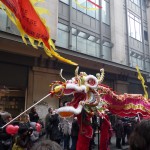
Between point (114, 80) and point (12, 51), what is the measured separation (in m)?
9.28

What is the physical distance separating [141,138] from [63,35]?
15.0 meters

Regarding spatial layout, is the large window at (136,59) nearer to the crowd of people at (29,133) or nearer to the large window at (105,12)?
the large window at (105,12)

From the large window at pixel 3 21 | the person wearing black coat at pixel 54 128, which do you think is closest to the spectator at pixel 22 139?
the person wearing black coat at pixel 54 128

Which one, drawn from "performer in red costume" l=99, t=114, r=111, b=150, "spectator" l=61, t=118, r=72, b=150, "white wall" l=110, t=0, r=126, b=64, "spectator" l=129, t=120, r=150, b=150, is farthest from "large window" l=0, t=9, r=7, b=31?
"spectator" l=129, t=120, r=150, b=150

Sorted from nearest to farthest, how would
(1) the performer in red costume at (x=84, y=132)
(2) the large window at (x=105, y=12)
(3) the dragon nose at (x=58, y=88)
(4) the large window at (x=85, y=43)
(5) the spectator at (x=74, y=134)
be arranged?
(3) the dragon nose at (x=58, y=88)
(1) the performer in red costume at (x=84, y=132)
(5) the spectator at (x=74, y=134)
(4) the large window at (x=85, y=43)
(2) the large window at (x=105, y=12)

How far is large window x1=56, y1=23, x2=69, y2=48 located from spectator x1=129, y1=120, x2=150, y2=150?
14363mm

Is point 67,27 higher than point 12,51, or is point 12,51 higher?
point 67,27

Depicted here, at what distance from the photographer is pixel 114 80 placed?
1975 centimetres

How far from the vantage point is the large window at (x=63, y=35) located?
16.5 m

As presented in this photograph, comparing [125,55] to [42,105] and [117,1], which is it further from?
[42,105]

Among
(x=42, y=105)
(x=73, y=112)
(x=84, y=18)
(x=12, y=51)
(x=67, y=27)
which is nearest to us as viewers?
(x=73, y=112)

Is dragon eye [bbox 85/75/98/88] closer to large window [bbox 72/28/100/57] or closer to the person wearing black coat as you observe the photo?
the person wearing black coat

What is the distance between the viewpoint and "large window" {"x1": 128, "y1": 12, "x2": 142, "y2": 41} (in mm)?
23672

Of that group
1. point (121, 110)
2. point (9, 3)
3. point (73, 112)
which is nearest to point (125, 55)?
point (121, 110)
